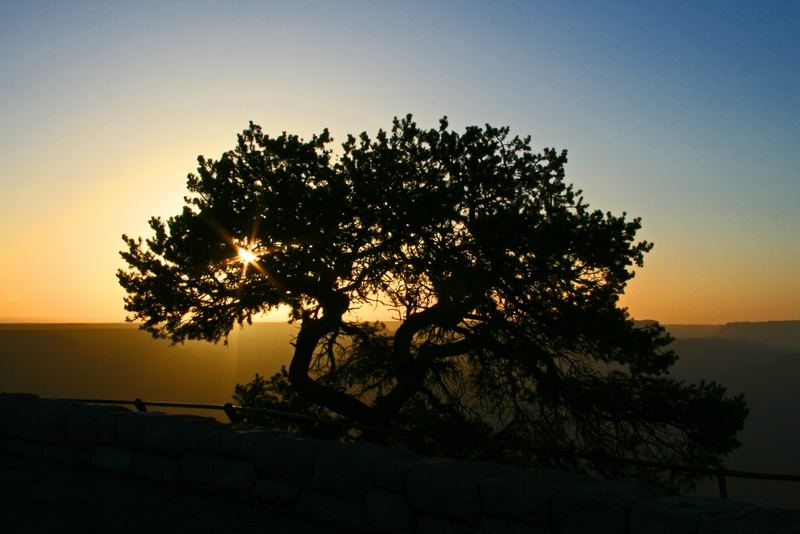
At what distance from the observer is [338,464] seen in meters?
5.85

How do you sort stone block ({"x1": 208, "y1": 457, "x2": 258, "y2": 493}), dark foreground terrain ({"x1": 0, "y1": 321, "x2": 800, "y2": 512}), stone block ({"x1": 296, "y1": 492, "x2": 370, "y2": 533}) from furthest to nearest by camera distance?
dark foreground terrain ({"x1": 0, "y1": 321, "x2": 800, "y2": 512})
stone block ({"x1": 208, "y1": 457, "x2": 258, "y2": 493})
stone block ({"x1": 296, "y1": 492, "x2": 370, "y2": 533})

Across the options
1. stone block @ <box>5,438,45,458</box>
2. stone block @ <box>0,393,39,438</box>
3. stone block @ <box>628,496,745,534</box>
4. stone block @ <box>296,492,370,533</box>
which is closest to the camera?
stone block @ <box>628,496,745,534</box>

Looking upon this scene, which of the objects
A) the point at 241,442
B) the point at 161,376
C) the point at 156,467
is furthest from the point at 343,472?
the point at 161,376

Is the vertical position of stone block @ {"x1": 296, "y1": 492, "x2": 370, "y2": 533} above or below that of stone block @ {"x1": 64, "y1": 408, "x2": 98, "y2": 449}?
below

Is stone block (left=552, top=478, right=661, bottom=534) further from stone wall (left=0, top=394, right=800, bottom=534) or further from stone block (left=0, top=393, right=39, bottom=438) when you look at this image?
stone block (left=0, top=393, right=39, bottom=438)

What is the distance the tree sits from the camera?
45.0 feet

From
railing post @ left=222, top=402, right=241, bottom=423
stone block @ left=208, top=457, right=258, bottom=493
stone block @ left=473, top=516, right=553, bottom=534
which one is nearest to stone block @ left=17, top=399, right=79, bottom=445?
railing post @ left=222, top=402, right=241, bottom=423

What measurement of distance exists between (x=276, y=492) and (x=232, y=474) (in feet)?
2.02

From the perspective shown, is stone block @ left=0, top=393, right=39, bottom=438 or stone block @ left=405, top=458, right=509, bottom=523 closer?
stone block @ left=405, top=458, right=509, bottom=523

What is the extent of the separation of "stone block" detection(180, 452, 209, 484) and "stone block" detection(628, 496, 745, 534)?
4.41 m

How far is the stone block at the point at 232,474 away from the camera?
649 cm

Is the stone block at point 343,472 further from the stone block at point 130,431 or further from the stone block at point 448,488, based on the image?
the stone block at point 130,431

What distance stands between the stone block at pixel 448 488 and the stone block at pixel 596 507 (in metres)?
0.69

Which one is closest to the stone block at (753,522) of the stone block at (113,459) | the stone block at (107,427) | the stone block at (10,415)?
the stone block at (113,459)
